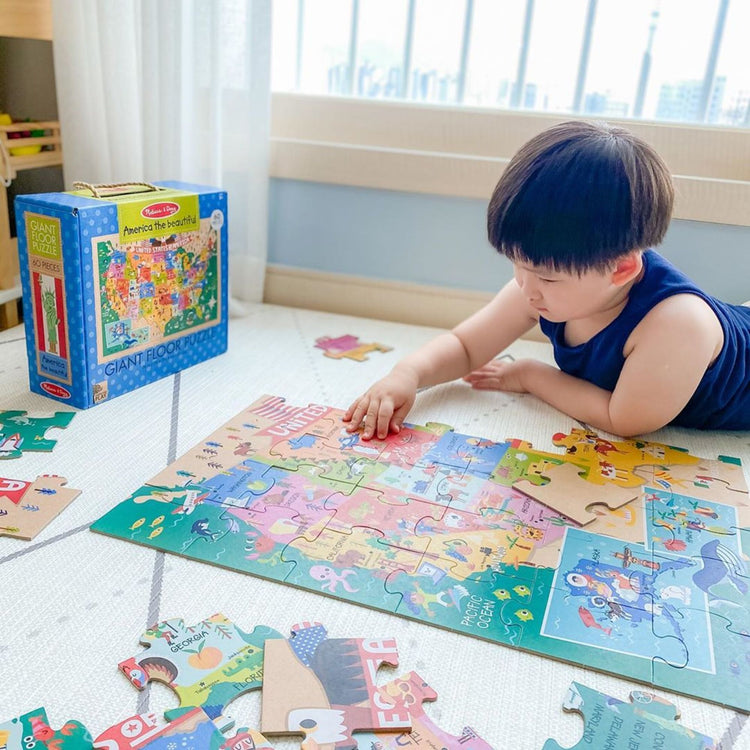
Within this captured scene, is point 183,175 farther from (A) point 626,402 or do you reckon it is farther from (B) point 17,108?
(A) point 626,402

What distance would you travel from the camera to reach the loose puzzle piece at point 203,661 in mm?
546

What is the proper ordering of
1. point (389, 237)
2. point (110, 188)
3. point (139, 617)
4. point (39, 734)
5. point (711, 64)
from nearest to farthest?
point (39, 734)
point (139, 617)
point (110, 188)
point (711, 64)
point (389, 237)

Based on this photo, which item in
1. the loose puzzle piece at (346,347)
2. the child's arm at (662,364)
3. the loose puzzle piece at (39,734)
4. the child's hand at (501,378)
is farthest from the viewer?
the loose puzzle piece at (346,347)

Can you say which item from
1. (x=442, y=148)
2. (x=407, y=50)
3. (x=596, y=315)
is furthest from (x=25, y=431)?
(x=407, y=50)

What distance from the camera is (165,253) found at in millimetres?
1084

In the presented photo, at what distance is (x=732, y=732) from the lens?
54cm

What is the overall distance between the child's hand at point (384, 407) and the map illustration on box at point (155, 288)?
0.32 meters

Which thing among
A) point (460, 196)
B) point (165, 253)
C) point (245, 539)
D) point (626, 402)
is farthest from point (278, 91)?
point (245, 539)

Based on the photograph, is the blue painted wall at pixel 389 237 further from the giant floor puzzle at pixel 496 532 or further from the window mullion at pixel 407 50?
the giant floor puzzle at pixel 496 532

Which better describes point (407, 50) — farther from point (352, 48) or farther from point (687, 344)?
point (687, 344)

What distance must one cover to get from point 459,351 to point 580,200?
14.1 inches

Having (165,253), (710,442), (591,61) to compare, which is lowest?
(710,442)

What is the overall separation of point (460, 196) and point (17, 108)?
2.95 feet

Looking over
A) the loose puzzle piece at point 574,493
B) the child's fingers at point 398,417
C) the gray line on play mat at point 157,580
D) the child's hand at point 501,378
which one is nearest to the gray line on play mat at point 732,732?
the loose puzzle piece at point 574,493
